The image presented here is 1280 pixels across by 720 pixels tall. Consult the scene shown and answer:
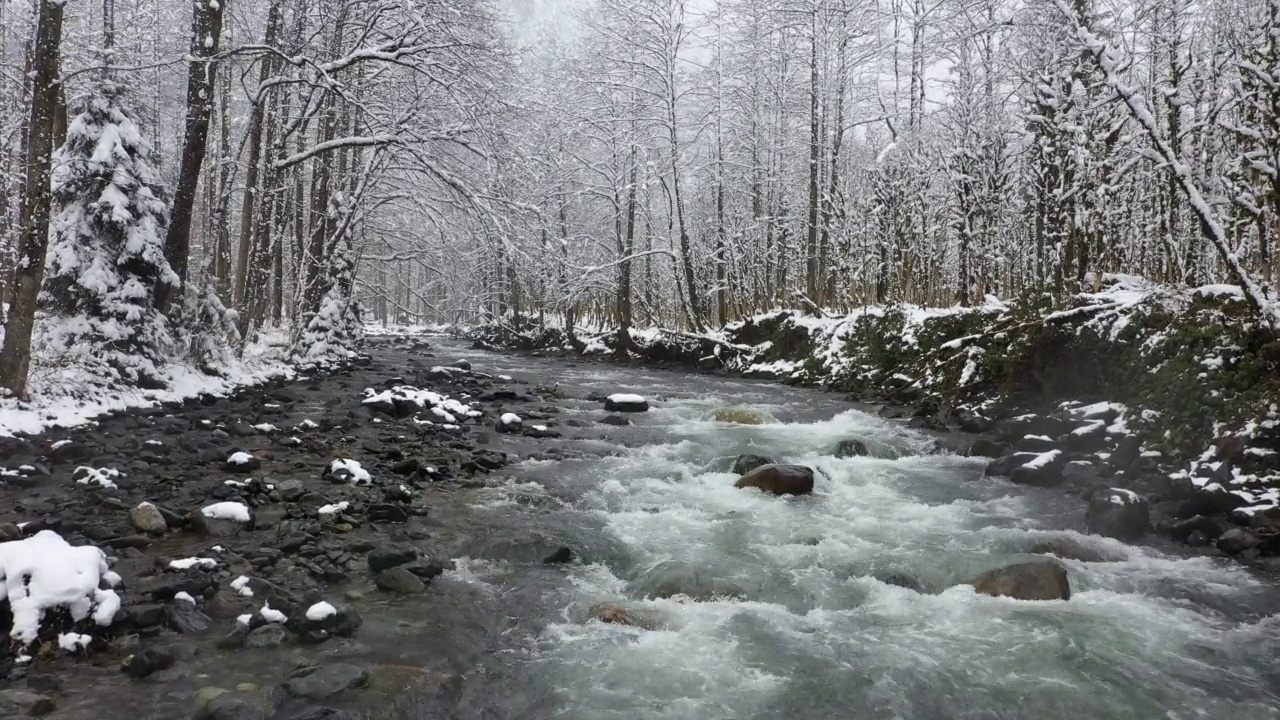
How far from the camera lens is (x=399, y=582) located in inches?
205

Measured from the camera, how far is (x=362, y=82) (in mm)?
14000

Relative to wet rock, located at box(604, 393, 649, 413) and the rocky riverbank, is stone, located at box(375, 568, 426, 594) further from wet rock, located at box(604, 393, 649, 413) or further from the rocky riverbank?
wet rock, located at box(604, 393, 649, 413)

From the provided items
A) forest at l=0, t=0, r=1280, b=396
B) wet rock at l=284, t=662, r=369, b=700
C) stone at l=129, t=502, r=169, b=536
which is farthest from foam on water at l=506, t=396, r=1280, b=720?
forest at l=0, t=0, r=1280, b=396

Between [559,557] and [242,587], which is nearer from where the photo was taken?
[242,587]

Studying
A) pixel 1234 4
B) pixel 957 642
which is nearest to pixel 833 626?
pixel 957 642

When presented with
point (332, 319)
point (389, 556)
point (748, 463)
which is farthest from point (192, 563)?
point (332, 319)

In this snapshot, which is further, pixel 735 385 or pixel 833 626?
pixel 735 385

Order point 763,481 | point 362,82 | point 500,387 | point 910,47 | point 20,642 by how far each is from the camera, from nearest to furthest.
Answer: point 20,642 → point 763,481 → point 362,82 → point 500,387 → point 910,47

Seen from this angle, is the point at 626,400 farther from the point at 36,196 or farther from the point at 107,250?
the point at 36,196

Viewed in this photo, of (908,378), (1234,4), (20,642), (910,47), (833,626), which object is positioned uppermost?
(910,47)

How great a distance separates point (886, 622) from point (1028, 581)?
1.28 metres

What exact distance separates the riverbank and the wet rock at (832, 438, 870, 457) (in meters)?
1.56

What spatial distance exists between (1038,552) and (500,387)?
12366 millimetres

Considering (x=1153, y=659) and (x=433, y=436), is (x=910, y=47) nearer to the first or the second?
(x=433, y=436)
